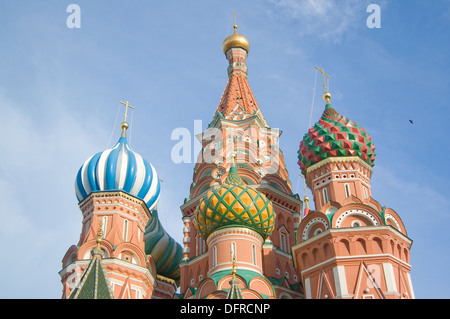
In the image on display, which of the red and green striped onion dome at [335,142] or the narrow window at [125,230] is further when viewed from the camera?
the narrow window at [125,230]

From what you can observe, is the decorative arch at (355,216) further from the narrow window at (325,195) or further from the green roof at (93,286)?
the green roof at (93,286)

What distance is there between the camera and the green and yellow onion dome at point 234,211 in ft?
58.0

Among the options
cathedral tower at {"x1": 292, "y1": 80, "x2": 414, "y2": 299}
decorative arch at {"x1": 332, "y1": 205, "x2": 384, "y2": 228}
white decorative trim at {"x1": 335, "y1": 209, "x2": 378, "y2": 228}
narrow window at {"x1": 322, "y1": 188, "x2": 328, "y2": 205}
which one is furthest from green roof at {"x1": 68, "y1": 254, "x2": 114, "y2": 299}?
narrow window at {"x1": 322, "y1": 188, "x2": 328, "y2": 205}

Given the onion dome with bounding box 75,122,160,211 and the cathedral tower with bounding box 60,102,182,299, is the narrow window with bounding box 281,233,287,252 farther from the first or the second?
the onion dome with bounding box 75,122,160,211

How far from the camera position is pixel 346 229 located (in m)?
16.3

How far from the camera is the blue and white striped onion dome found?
19.6 metres

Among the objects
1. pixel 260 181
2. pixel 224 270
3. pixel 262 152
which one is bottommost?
pixel 224 270

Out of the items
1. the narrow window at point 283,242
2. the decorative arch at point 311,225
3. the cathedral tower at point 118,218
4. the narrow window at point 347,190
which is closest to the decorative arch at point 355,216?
the decorative arch at point 311,225

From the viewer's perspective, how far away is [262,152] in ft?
76.4

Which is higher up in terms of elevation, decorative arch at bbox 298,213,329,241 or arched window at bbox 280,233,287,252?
arched window at bbox 280,233,287,252

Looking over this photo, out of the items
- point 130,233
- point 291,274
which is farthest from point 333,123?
point 130,233

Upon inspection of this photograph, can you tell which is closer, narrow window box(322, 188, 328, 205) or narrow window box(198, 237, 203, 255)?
narrow window box(322, 188, 328, 205)
